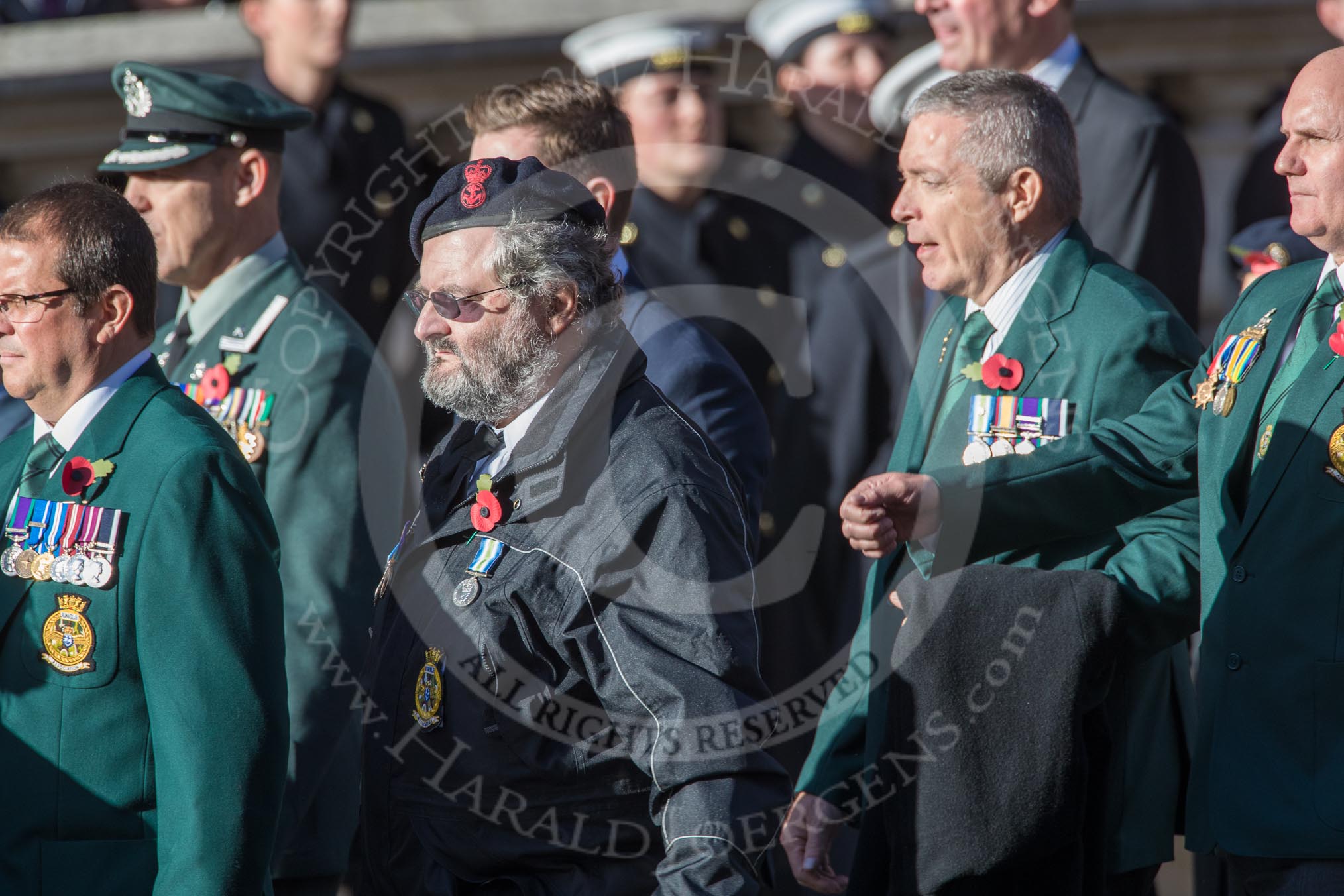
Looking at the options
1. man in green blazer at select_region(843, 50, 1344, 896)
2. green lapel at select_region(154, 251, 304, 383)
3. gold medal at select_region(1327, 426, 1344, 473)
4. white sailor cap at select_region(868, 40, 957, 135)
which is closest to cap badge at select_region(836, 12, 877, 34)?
white sailor cap at select_region(868, 40, 957, 135)

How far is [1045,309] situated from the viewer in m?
3.77

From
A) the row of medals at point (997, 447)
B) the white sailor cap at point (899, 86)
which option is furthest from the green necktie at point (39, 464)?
the white sailor cap at point (899, 86)

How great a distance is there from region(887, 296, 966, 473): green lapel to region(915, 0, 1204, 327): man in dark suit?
95 centimetres

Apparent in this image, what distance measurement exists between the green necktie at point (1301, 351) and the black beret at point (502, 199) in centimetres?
128

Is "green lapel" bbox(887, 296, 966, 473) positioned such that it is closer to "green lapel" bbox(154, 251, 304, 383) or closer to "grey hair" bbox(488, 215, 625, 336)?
"grey hair" bbox(488, 215, 625, 336)

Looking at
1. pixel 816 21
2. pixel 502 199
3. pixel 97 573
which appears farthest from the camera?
pixel 816 21

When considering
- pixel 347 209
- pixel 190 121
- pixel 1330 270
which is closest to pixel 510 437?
pixel 1330 270

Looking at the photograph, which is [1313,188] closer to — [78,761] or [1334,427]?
[1334,427]

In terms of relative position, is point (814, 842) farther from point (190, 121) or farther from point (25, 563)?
point (190, 121)

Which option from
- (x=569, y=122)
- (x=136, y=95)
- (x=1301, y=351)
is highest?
(x=136, y=95)

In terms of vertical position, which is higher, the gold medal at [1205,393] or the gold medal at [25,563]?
the gold medal at [1205,393]

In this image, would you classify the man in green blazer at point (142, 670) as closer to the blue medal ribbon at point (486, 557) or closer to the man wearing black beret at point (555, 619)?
the man wearing black beret at point (555, 619)

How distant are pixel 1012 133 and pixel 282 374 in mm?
1803

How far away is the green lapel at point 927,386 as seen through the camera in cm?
393
